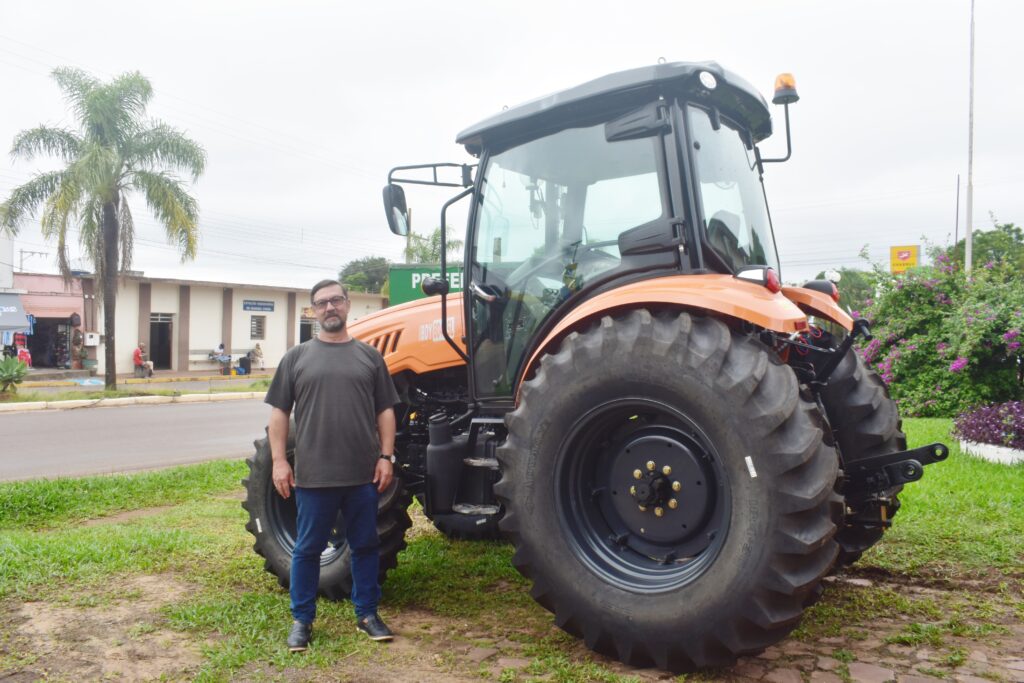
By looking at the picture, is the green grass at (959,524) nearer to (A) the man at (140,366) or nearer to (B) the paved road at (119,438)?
(B) the paved road at (119,438)

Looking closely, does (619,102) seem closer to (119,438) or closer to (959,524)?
(959,524)

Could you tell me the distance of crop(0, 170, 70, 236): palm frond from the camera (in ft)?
65.2

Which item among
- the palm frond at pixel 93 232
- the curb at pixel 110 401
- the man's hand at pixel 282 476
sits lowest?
the curb at pixel 110 401

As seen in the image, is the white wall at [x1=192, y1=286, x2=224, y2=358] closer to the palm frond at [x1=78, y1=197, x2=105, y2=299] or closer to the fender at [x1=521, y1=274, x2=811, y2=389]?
the palm frond at [x1=78, y1=197, x2=105, y2=299]

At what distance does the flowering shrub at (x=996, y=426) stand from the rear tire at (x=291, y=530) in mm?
6511

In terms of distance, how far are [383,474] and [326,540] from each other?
44 centimetres

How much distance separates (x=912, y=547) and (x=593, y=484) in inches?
107

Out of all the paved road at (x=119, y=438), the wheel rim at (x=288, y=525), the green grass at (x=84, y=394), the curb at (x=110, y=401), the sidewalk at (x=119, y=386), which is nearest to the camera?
the wheel rim at (x=288, y=525)

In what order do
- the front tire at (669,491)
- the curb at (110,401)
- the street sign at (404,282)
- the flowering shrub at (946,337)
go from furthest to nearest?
the curb at (110,401) < the street sign at (404,282) < the flowering shrub at (946,337) < the front tire at (669,491)

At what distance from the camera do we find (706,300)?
3.43 meters

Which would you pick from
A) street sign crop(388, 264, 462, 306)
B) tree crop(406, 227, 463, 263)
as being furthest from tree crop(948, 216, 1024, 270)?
street sign crop(388, 264, 462, 306)

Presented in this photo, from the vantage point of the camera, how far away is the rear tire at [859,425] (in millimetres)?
4293

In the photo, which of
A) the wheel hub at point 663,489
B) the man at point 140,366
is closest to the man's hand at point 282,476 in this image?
the wheel hub at point 663,489

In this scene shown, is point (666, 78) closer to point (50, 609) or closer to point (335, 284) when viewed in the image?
point (335, 284)
